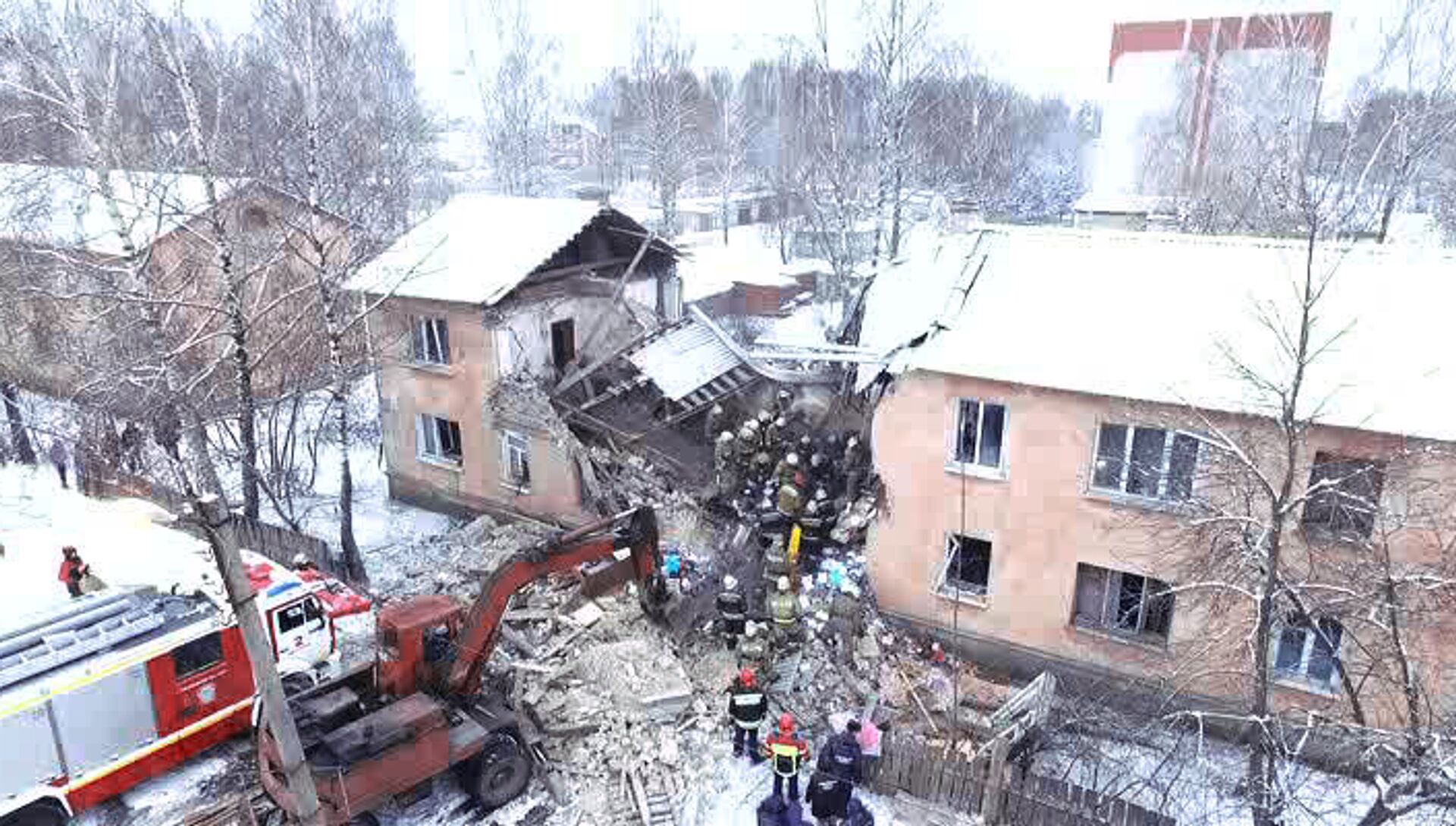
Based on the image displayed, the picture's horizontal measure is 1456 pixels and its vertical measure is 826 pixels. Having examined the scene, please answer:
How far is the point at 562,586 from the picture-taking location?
17.4 m

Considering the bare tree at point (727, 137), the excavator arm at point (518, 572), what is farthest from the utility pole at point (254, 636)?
the bare tree at point (727, 137)

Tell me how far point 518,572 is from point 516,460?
28.3 ft

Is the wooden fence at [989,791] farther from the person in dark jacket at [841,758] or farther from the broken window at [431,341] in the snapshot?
the broken window at [431,341]

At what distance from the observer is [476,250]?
70.1ft

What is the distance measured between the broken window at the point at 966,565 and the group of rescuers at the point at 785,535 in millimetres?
1769

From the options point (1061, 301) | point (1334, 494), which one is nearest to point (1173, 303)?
point (1061, 301)

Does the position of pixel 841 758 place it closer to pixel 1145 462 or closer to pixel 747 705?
pixel 747 705

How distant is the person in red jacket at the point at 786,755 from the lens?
40.2 feet

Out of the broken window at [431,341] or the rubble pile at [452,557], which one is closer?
the rubble pile at [452,557]

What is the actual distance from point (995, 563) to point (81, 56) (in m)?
18.0

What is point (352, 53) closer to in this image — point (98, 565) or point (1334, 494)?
point (98, 565)

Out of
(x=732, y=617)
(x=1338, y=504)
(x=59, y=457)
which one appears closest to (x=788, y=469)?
(x=732, y=617)

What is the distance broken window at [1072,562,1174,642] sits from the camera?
14695 mm

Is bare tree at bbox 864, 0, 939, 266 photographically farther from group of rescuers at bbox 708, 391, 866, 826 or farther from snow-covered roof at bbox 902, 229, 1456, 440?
snow-covered roof at bbox 902, 229, 1456, 440
